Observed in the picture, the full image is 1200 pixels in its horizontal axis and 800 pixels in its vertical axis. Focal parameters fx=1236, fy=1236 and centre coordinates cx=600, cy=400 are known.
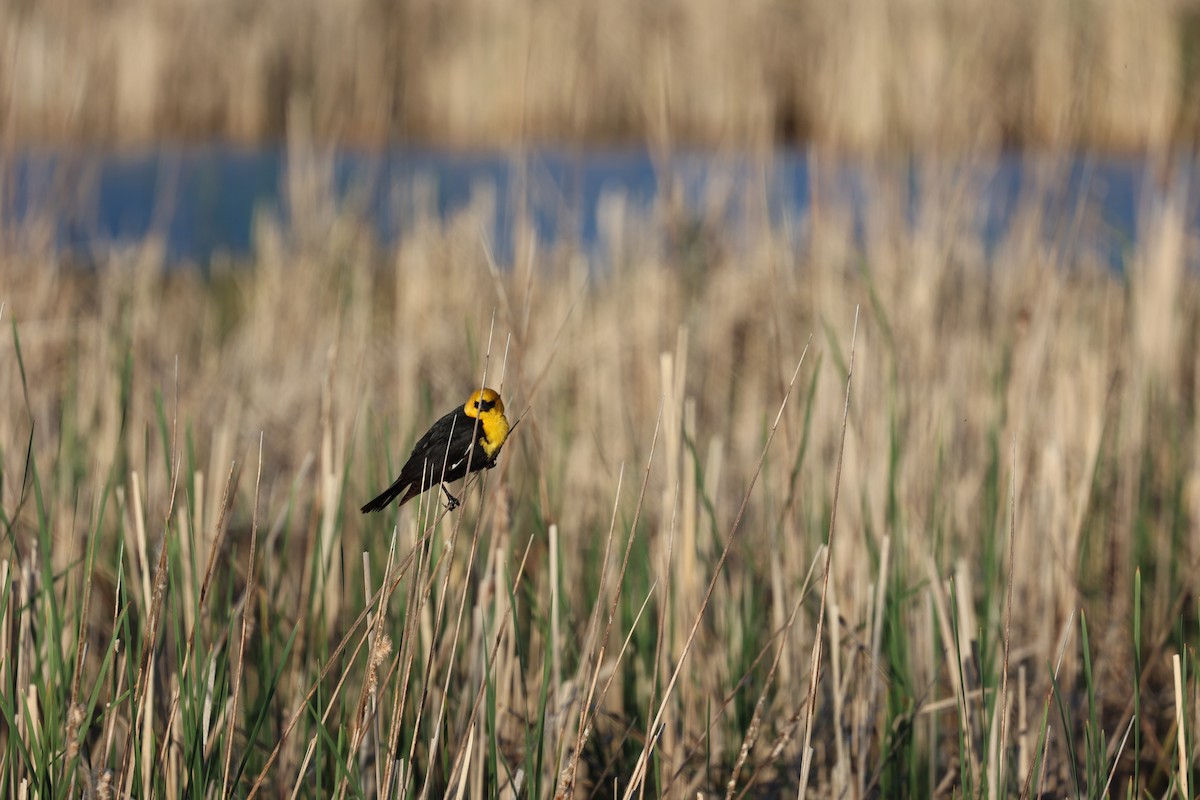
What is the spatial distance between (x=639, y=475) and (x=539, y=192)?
43.5 inches

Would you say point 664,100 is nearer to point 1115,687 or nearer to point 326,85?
point 1115,687

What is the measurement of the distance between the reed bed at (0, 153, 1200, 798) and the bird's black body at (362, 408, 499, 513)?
35 mm

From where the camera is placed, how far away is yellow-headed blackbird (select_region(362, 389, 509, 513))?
42.4 inches

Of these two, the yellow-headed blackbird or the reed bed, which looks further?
the reed bed

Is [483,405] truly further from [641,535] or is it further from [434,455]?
[641,535]

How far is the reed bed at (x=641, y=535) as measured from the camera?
1376 millimetres

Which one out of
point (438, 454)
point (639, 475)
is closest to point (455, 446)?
point (438, 454)

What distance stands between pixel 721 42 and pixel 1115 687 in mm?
6998

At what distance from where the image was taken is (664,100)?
2016mm

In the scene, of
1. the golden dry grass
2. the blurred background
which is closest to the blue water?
the blurred background

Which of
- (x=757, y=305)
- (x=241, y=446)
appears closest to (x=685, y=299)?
(x=757, y=305)

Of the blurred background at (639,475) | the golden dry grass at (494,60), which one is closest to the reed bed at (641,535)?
the blurred background at (639,475)

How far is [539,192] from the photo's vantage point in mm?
3176

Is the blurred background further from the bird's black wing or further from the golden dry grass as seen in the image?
the golden dry grass
